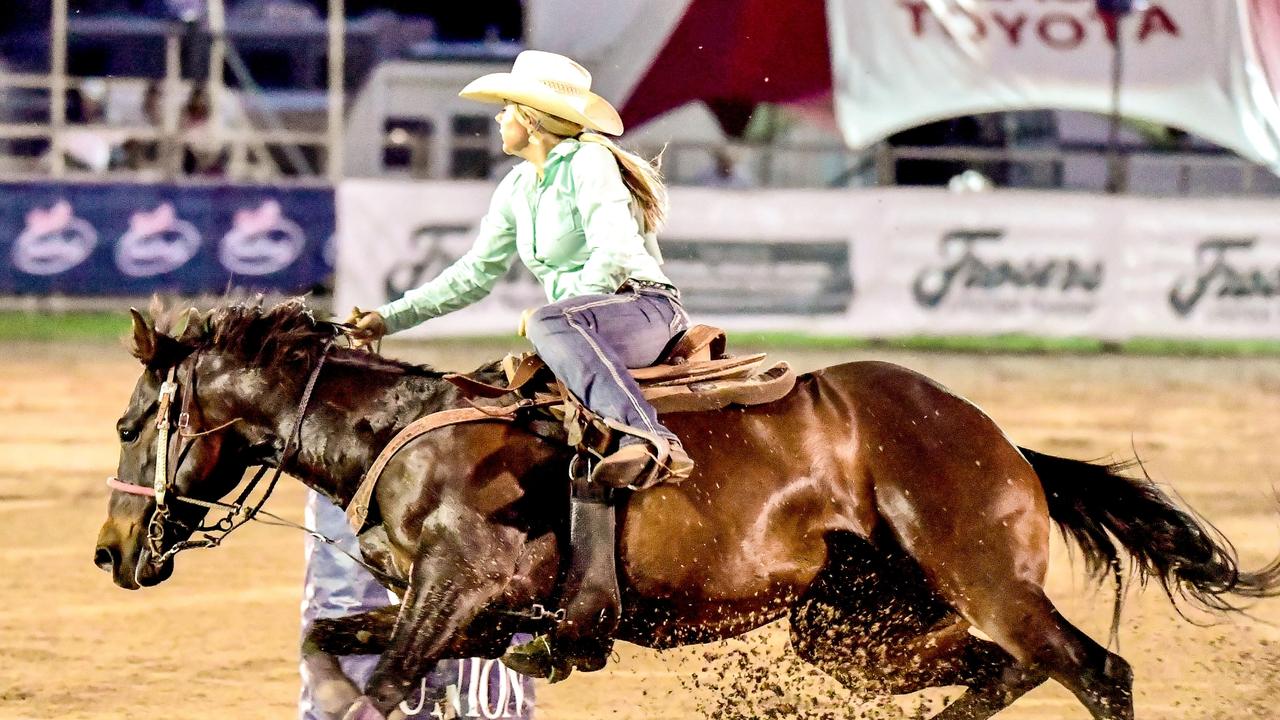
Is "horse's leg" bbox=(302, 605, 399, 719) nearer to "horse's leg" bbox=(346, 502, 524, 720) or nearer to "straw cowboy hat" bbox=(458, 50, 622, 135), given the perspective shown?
"horse's leg" bbox=(346, 502, 524, 720)

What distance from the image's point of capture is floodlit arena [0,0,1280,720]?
4.28 meters

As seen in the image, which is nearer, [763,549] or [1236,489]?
[763,549]

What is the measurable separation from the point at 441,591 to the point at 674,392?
855 millimetres

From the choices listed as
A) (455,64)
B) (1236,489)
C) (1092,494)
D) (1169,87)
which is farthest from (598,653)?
(455,64)

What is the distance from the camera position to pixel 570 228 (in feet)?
14.1

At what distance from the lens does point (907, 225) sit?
15547 millimetres

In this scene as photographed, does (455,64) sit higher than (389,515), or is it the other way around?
(455,64)

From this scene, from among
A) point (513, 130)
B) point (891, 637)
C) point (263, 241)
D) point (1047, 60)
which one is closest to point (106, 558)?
point (513, 130)

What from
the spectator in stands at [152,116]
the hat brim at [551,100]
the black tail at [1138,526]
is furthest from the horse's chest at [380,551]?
the spectator in stands at [152,116]

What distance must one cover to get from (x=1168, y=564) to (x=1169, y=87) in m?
13.3

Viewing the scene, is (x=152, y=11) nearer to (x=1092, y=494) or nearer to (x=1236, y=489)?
(x=1236, y=489)

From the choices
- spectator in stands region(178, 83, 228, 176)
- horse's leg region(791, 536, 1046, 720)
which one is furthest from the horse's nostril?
spectator in stands region(178, 83, 228, 176)

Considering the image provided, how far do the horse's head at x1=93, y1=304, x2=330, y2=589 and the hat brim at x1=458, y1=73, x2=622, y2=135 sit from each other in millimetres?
938

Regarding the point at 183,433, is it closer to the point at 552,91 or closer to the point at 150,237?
the point at 552,91
